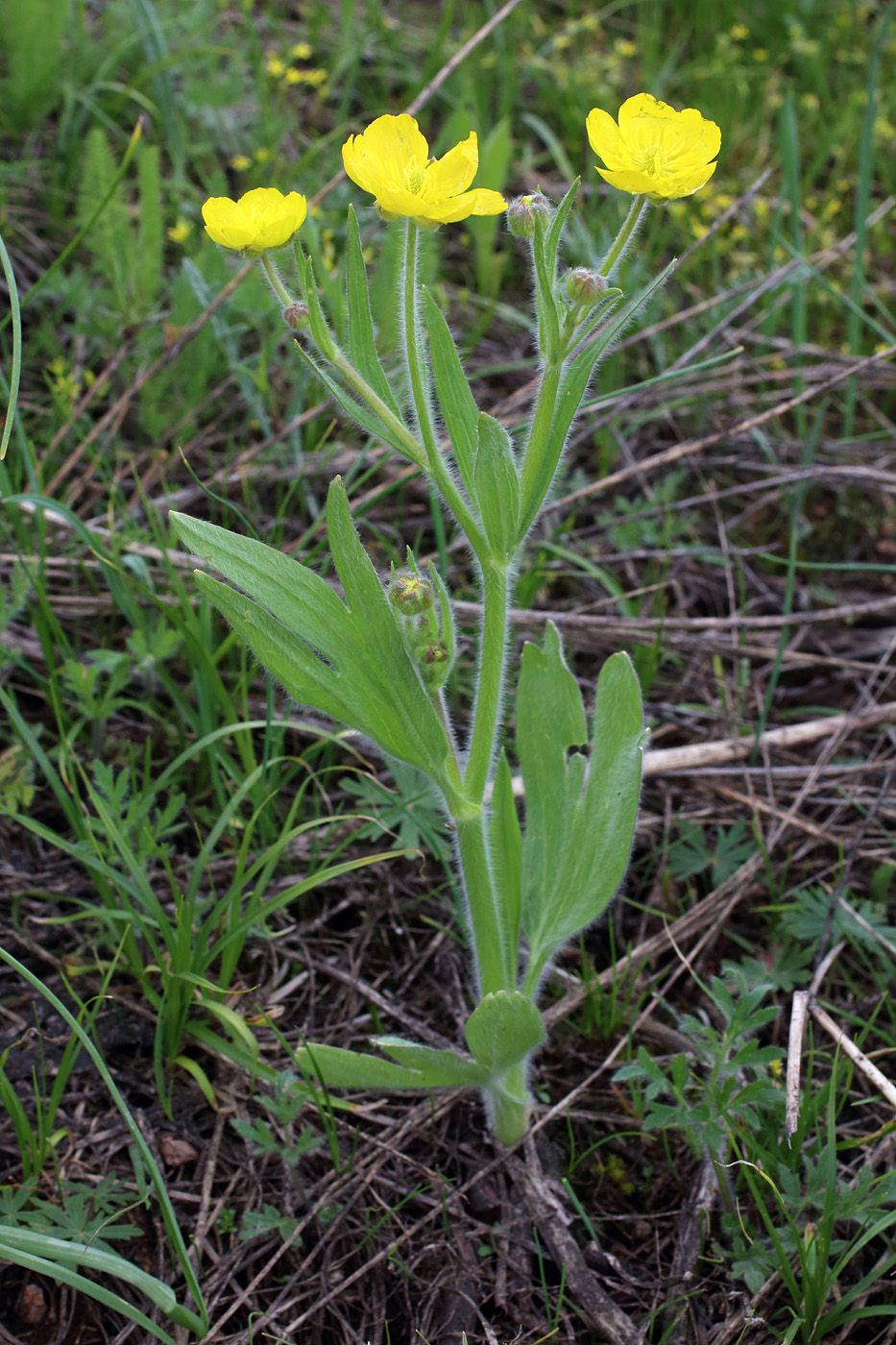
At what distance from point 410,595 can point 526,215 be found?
1.83 ft

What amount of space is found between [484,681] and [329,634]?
271mm

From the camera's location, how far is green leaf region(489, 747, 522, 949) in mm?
1859

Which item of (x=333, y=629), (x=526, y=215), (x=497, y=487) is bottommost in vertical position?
(x=333, y=629)

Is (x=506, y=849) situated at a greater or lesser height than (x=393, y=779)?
greater

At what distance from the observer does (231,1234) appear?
1770mm

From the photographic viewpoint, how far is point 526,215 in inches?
57.6

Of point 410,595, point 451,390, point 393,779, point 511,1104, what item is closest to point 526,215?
point 451,390

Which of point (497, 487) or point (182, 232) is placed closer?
point (497, 487)

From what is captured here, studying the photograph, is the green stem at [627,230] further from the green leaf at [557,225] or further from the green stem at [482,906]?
the green stem at [482,906]

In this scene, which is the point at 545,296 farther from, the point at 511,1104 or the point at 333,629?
the point at 511,1104

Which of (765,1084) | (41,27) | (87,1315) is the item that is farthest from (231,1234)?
(41,27)

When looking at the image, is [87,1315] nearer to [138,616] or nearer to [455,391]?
[138,616]

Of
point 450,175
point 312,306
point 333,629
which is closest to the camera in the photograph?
point 450,175

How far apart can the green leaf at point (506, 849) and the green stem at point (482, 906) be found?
0.04m
